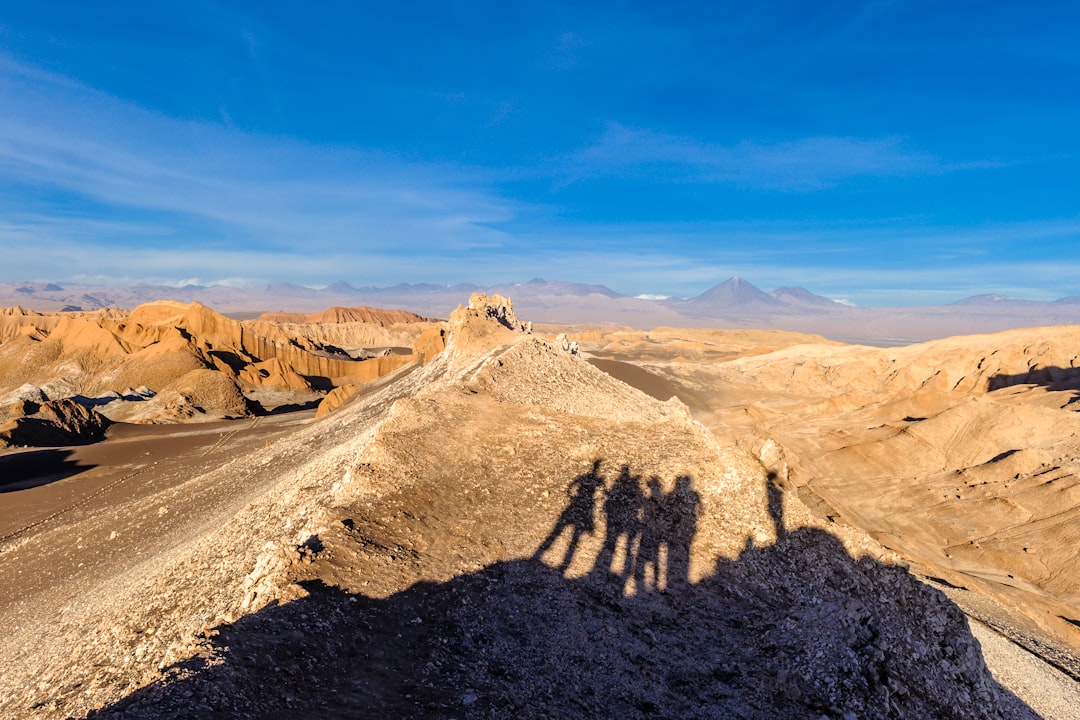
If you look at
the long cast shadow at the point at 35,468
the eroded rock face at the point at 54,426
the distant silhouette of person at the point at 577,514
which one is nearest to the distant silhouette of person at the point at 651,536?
the distant silhouette of person at the point at 577,514

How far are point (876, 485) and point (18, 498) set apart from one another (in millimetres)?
34866

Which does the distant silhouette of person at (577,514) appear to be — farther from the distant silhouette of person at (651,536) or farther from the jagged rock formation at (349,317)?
the jagged rock formation at (349,317)

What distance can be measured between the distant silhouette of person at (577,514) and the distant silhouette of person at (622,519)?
33 centimetres

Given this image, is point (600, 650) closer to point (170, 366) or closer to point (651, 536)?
point (651, 536)

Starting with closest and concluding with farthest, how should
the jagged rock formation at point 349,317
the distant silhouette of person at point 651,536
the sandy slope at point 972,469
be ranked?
1. the distant silhouette of person at point 651,536
2. the sandy slope at point 972,469
3. the jagged rock formation at point 349,317

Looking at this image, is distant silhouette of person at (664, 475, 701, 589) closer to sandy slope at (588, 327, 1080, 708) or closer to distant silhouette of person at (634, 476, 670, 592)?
distant silhouette of person at (634, 476, 670, 592)

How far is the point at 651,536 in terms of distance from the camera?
1056cm

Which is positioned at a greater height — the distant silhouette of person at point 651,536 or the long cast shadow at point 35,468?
the distant silhouette of person at point 651,536

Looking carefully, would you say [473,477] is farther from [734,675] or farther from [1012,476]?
[1012,476]

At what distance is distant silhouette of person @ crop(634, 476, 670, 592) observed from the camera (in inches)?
371

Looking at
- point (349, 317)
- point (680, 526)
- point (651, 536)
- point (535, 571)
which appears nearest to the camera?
point (535, 571)

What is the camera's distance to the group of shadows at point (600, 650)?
5.68 metres

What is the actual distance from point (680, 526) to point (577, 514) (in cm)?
205

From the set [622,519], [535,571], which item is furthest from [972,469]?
[535,571]
